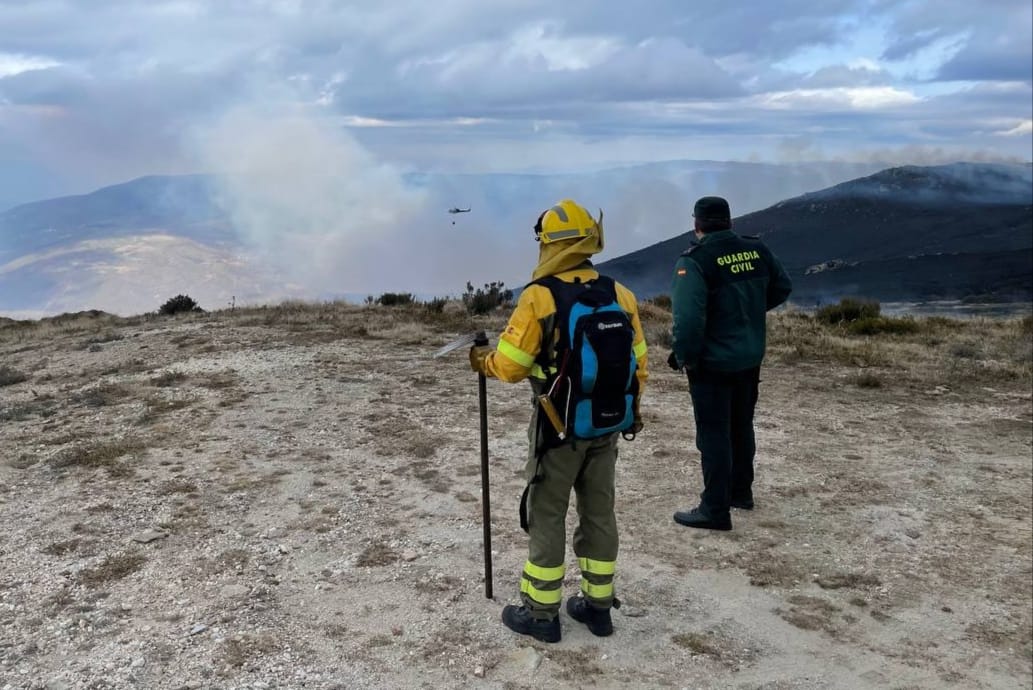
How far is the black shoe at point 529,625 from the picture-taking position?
153 inches

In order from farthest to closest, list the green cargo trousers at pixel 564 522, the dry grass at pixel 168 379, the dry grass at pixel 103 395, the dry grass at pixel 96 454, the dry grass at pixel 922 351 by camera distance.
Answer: the dry grass at pixel 922 351 < the dry grass at pixel 168 379 < the dry grass at pixel 103 395 < the dry grass at pixel 96 454 < the green cargo trousers at pixel 564 522

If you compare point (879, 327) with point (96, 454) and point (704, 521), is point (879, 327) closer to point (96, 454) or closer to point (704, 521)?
point (704, 521)

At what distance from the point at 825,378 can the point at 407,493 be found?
19.9 feet

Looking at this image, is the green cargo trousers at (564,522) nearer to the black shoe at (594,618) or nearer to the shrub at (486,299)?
the black shoe at (594,618)

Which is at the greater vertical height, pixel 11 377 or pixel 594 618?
pixel 11 377

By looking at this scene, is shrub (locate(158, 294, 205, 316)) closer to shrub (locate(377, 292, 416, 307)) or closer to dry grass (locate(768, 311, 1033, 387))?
shrub (locate(377, 292, 416, 307))

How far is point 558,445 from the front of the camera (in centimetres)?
364

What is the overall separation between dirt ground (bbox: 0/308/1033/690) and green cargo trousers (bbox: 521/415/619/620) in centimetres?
25

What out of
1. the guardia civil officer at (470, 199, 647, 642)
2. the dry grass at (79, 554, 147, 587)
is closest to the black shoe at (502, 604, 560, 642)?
the guardia civil officer at (470, 199, 647, 642)

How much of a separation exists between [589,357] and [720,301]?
178 centimetres

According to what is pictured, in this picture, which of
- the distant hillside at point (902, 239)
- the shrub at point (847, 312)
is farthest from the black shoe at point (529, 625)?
the distant hillside at point (902, 239)

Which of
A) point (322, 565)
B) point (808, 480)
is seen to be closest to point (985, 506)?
point (808, 480)

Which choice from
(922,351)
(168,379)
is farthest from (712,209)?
(922,351)

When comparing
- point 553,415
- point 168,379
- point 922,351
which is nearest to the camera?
point 553,415
